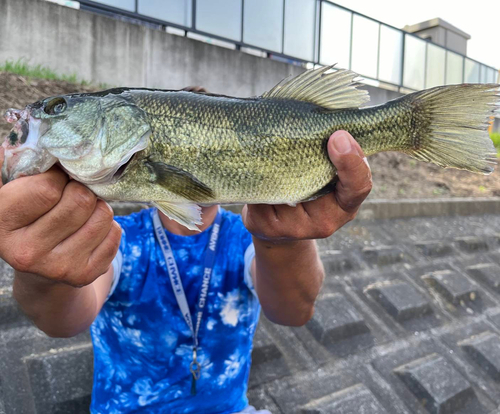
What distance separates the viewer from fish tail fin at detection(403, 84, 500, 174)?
5.49 ft

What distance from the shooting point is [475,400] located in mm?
3770

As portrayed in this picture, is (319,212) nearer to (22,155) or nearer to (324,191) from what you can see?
(324,191)

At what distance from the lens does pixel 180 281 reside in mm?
2436

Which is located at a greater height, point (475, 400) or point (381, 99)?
point (381, 99)

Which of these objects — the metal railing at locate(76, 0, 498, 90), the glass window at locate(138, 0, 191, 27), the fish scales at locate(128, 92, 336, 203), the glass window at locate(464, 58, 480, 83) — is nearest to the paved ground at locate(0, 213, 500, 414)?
the fish scales at locate(128, 92, 336, 203)

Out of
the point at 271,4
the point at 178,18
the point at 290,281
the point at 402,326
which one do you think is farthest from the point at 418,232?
the point at 271,4

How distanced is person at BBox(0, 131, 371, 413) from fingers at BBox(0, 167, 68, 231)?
1.46 feet

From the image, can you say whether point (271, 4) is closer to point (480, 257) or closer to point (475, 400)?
point (480, 257)

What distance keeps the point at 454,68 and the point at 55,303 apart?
19.0 metres

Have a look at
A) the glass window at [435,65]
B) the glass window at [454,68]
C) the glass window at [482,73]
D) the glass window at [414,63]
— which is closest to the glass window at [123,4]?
the glass window at [414,63]

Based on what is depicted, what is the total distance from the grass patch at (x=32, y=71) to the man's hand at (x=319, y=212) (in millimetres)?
5934

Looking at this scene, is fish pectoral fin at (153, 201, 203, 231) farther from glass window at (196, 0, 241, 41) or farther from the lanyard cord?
glass window at (196, 0, 241, 41)

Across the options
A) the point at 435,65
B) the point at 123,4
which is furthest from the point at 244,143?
the point at 435,65

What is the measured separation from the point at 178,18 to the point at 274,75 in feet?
8.95
